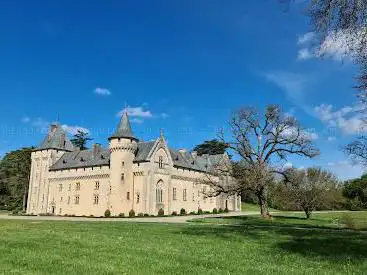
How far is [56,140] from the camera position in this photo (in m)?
65.9

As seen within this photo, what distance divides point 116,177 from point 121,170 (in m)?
1.21

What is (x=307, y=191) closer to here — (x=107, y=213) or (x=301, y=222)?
(x=301, y=222)

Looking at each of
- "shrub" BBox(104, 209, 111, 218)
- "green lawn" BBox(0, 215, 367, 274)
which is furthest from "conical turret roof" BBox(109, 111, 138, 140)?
Result: "green lawn" BBox(0, 215, 367, 274)

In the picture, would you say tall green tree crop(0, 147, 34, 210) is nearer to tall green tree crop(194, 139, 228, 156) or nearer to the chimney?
the chimney

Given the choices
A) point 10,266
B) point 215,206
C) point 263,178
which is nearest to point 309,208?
point 263,178

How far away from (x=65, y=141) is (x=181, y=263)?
60.9 meters

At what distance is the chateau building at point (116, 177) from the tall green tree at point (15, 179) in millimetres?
9085

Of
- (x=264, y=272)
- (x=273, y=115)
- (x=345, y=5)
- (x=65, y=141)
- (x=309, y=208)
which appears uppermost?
(x=65, y=141)

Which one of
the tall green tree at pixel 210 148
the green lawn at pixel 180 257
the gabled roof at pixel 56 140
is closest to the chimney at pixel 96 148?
the gabled roof at pixel 56 140

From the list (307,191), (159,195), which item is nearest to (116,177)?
(159,195)

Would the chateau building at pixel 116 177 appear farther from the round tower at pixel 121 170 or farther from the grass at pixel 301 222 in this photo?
the grass at pixel 301 222

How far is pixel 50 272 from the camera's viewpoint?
827 cm

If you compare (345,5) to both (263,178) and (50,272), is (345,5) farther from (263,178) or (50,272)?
(263,178)

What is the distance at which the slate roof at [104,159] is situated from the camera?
57.8m
